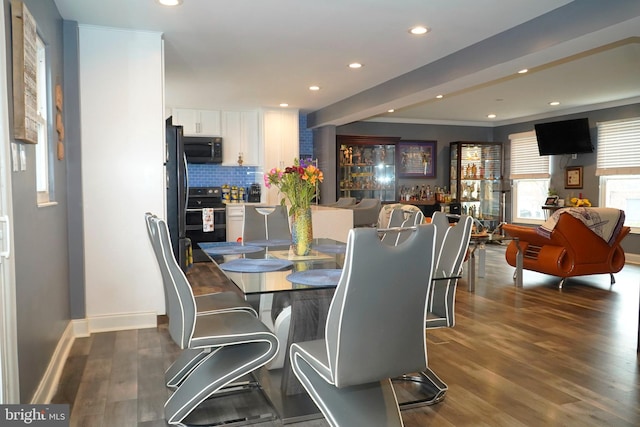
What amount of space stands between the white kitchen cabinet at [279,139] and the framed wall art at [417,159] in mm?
2753

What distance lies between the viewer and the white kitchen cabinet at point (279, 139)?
7.80 m

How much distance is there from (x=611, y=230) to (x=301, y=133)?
5.01 m

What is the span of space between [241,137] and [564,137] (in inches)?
218

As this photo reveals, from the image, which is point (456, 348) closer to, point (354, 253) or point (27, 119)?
point (354, 253)

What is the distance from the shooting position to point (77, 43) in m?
3.89

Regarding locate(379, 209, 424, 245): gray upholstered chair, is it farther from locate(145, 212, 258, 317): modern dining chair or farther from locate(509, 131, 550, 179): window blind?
locate(509, 131, 550, 179): window blind

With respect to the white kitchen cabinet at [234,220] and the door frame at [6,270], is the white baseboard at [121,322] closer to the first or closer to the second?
the door frame at [6,270]

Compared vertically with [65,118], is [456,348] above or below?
below

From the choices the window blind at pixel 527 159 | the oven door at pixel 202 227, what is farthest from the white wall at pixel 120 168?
the window blind at pixel 527 159

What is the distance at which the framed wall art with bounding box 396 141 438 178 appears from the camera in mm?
9938

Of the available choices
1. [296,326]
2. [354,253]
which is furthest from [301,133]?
[354,253]

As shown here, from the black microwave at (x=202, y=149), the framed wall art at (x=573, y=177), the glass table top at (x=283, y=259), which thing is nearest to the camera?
the glass table top at (x=283, y=259)

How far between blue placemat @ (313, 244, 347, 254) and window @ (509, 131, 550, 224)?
7.13 meters

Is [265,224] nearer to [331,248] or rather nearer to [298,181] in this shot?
[331,248]
